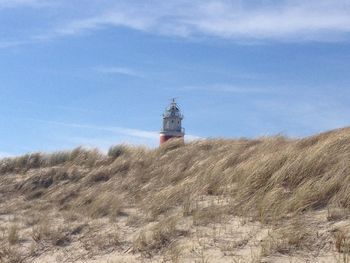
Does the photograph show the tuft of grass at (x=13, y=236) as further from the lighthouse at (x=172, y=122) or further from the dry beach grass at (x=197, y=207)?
the lighthouse at (x=172, y=122)

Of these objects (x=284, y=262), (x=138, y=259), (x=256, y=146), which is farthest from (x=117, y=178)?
(x=284, y=262)

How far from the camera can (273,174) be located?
9742 mm

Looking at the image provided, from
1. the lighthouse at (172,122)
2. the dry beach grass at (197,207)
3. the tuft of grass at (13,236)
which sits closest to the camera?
the dry beach grass at (197,207)

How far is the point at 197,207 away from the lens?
9602mm

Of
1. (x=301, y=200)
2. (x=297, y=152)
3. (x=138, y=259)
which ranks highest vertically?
(x=297, y=152)

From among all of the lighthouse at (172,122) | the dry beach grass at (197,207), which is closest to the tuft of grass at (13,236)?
the dry beach grass at (197,207)

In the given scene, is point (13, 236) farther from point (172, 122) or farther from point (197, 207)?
point (172, 122)

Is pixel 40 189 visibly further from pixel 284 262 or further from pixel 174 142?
pixel 284 262

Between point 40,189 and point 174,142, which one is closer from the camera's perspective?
point 40,189

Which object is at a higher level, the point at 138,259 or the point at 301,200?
the point at 301,200

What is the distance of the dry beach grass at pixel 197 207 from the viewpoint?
783 centimetres

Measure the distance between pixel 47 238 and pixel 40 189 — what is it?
13.8ft

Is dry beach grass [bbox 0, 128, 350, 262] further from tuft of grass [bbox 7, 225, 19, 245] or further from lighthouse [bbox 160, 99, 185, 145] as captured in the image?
lighthouse [bbox 160, 99, 185, 145]

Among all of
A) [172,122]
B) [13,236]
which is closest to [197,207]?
[13,236]
